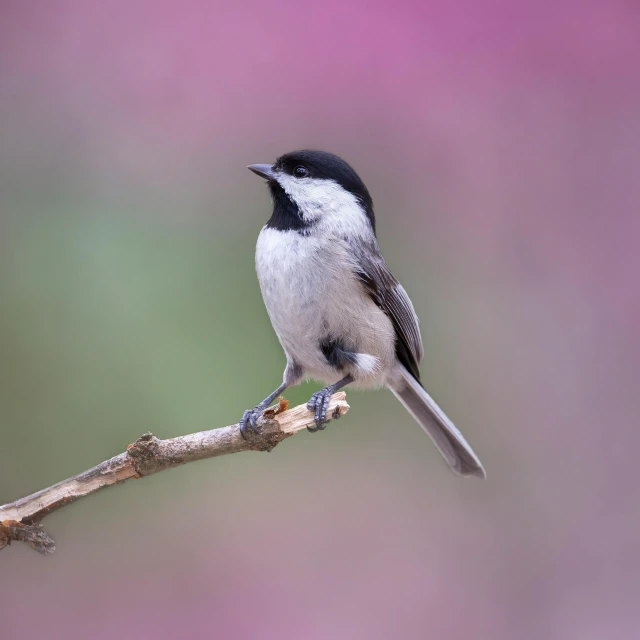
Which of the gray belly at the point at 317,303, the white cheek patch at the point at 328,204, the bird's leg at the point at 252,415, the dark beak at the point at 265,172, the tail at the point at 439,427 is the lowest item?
the tail at the point at 439,427

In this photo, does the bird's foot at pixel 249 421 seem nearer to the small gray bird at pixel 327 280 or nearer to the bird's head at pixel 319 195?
the small gray bird at pixel 327 280

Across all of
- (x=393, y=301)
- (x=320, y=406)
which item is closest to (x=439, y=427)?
(x=393, y=301)

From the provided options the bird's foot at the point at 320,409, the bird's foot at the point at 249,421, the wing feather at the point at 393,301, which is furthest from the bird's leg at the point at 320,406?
the wing feather at the point at 393,301

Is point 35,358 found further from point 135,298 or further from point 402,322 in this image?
point 402,322

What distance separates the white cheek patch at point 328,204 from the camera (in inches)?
64.6

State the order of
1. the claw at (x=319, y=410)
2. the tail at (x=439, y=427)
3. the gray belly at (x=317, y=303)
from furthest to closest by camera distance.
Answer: the tail at (x=439, y=427) < the gray belly at (x=317, y=303) < the claw at (x=319, y=410)

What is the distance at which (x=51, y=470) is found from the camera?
1.96m

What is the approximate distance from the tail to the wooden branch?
0.55m

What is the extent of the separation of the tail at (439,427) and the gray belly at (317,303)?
0.18 m

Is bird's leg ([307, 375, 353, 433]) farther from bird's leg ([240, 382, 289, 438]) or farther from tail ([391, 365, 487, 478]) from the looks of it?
tail ([391, 365, 487, 478])

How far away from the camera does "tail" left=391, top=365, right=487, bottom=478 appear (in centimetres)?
184

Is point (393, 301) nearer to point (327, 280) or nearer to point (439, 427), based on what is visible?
point (327, 280)

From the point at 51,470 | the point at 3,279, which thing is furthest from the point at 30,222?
the point at 51,470

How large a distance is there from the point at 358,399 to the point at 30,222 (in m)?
1.12
